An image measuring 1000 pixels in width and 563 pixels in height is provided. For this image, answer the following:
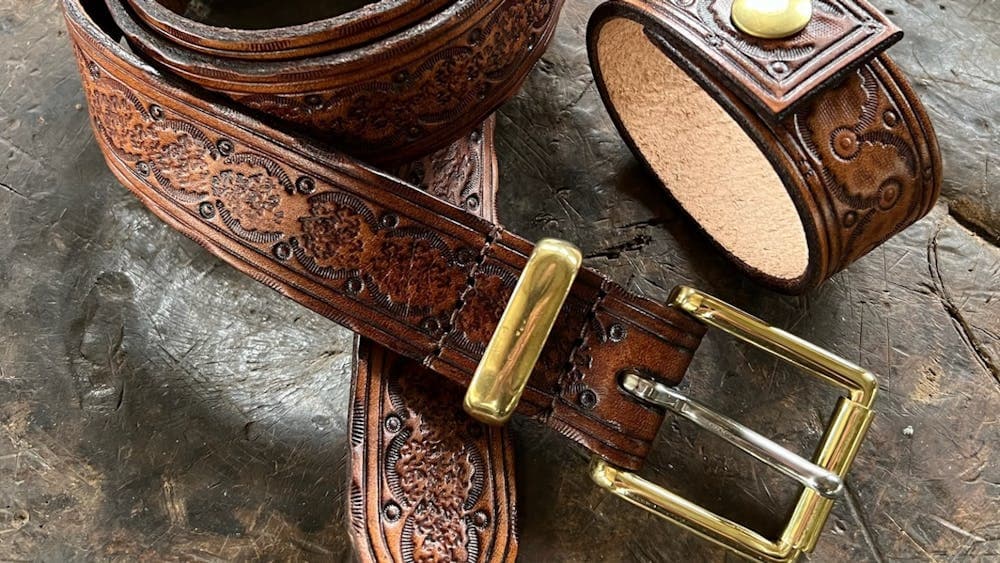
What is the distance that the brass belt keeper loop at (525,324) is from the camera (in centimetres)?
138

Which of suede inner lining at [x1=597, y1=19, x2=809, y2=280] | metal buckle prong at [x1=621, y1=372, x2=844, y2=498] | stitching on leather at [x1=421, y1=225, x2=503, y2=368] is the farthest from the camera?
suede inner lining at [x1=597, y1=19, x2=809, y2=280]

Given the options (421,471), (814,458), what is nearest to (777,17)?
(814,458)

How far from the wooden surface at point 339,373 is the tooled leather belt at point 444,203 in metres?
0.11

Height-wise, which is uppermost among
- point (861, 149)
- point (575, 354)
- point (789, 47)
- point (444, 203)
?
point (789, 47)

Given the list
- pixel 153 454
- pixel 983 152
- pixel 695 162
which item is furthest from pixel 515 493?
pixel 983 152

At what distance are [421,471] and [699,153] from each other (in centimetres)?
86

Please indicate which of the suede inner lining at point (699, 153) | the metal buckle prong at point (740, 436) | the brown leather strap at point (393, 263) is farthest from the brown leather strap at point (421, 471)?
the suede inner lining at point (699, 153)

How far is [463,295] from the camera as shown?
1.49 meters

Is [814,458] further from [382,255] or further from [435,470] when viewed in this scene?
[382,255]

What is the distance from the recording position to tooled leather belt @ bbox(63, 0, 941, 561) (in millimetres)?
1427

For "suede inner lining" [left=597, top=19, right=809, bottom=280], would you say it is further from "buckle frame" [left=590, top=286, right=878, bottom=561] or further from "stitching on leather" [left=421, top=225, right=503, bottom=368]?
"stitching on leather" [left=421, top=225, right=503, bottom=368]

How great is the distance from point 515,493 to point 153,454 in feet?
2.03

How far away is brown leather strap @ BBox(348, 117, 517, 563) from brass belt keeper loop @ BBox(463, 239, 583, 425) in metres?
0.20

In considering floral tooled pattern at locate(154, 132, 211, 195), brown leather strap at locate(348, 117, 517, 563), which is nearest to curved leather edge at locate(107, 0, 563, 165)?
floral tooled pattern at locate(154, 132, 211, 195)
